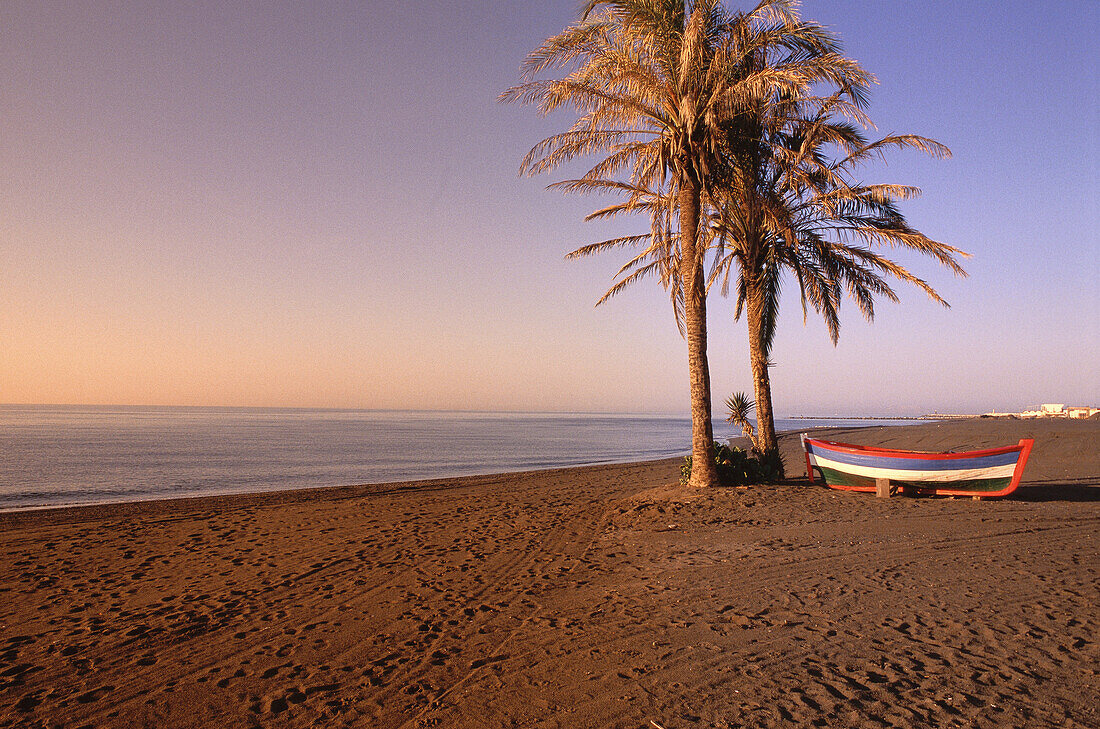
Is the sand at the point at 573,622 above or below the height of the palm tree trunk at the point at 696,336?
below

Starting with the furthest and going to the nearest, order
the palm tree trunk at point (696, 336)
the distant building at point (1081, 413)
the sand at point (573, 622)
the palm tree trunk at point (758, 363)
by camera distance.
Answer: the distant building at point (1081, 413) < the palm tree trunk at point (758, 363) < the palm tree trunk at point (696, 336) < the sand at point (573, 622)

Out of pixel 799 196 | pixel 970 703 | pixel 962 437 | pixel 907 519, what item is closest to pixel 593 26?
pixel 799 196

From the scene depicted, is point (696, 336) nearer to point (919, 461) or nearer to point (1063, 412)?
point (919, 461)

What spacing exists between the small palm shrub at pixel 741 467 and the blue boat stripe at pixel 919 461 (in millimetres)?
1172

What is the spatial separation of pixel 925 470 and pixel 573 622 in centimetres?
1000

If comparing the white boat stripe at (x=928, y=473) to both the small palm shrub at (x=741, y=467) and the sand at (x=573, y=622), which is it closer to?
the sand at (x=573, y=622)

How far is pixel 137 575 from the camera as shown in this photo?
7.64 metres

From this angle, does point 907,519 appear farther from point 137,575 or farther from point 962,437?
point 962,437

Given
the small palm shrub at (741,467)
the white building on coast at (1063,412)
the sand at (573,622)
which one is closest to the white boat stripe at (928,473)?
the sand at (573,622)

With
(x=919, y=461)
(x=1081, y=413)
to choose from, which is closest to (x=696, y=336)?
(x=919, y=461)

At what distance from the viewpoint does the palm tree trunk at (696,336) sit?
12703 mm

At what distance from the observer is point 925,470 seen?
1199 cm

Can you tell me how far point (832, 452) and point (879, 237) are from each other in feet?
17.2

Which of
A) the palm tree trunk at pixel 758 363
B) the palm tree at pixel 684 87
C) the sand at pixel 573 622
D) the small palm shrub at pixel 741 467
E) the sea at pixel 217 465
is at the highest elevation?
the palm tree at pixel 684 87
